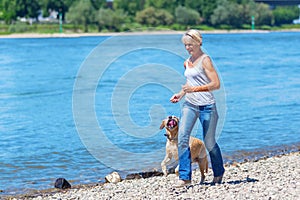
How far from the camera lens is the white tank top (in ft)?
28.1

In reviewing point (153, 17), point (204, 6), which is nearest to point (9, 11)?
point (153, 17)

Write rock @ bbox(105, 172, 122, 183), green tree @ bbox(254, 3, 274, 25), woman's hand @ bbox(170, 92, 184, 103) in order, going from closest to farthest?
woman's hand @ bbox(170, 92, 184, 103) → rock @ bbox(105, 172, 122, 183) → green tree @ bbox(254, 3, 274, 25)

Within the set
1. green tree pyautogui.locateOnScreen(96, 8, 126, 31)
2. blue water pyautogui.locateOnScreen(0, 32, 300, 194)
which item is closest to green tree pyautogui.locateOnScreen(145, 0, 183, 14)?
green tree pyautogui.locateOnScreen(96, 8, 126, 31)

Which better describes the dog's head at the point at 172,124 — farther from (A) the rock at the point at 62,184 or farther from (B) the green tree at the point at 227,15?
(B) the green tree at the point at 227,15

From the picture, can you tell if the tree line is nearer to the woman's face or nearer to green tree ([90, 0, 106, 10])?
green tree ([90, 0, 106, 10])

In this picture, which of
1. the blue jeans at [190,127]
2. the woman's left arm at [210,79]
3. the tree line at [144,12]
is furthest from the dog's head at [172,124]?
the tree line at [144,12]

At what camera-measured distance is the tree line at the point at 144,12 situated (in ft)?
422

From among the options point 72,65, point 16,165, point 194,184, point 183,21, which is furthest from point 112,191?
point 183,21

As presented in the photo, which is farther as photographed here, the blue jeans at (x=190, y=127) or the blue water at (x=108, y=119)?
the blue water at (x=108, y=119)

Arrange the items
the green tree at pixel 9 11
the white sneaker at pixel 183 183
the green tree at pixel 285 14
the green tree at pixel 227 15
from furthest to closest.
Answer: the green tree at pixel 285 14
the green tree at pixel 227 15
the green tree at pixel 9 11
the white sneaker at pixel 183 183

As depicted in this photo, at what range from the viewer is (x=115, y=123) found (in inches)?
816

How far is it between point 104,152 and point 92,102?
11.7 m

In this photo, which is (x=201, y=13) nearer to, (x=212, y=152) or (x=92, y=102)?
(x=92, y=102)

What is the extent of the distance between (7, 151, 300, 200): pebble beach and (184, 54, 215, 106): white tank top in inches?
49.2
